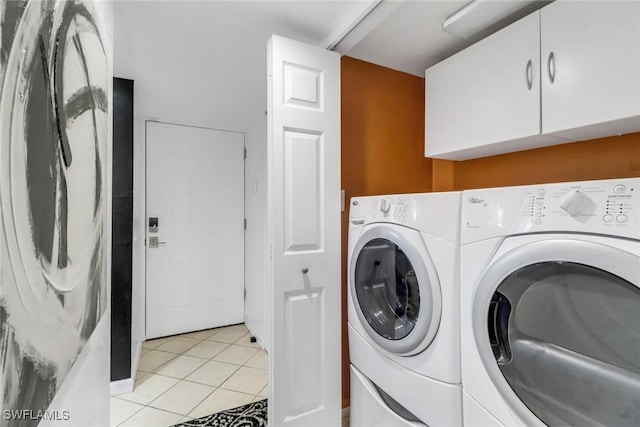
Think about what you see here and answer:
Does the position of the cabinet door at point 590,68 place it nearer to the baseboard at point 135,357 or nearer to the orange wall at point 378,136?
the orange wall at point 378,136

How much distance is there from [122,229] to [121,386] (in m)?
1.06

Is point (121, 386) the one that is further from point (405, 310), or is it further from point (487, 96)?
point (487, 96)

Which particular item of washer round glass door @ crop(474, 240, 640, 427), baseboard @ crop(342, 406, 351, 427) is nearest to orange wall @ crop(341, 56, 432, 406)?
baseboard @ crop(342, 406, 351, 427)

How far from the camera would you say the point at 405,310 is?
133cm

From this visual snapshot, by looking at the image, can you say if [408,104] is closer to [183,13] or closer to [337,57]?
[337,57]

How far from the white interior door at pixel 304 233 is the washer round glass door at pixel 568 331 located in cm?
85

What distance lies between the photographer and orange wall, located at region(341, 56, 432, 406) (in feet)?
6.03

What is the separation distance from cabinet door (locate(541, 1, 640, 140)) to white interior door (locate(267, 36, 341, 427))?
96 centimetres

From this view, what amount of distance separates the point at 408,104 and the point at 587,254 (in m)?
1.62

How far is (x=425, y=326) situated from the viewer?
1166mm

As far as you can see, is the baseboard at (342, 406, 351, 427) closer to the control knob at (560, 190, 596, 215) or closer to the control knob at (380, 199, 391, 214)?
the control knob at (380, 199, 391, 214)

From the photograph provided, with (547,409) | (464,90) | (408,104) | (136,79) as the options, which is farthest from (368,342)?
(136,79)

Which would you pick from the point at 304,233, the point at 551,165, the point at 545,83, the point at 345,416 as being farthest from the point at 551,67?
the point at 345,416

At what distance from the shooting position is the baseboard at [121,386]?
202 cm
